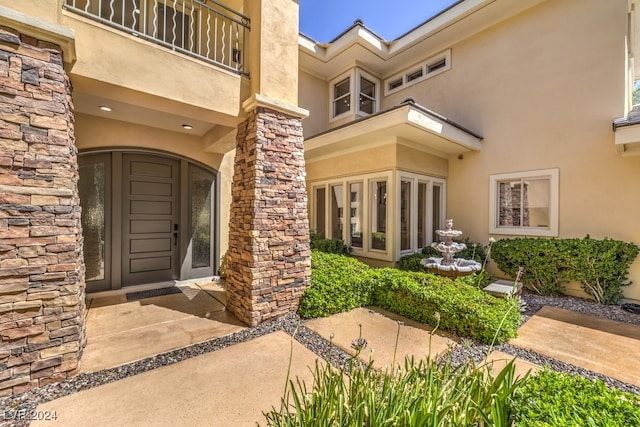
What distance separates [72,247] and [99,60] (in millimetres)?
2479

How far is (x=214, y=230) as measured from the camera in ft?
24.4

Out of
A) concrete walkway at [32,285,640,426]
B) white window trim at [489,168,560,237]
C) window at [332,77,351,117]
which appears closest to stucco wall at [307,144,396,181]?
window at [332,77,351,117]

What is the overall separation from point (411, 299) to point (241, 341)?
2975 millimetres

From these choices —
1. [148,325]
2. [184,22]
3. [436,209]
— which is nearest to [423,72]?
[436,209]

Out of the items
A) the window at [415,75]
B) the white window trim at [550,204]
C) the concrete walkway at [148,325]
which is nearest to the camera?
the concrete walkway at [148,325]

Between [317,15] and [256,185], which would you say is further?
[317,15]

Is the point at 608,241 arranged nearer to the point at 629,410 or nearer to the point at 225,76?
the point at 629,410

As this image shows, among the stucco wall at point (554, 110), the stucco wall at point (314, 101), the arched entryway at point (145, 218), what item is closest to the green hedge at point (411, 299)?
the arched entryway at point (145, 218)

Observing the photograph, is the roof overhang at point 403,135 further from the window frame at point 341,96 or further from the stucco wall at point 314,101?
the window frame at point 341,96

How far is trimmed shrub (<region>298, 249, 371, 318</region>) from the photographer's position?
200 inches

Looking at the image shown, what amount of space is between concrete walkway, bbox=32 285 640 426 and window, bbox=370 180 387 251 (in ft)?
10.00

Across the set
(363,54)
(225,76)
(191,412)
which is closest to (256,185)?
(225,76)

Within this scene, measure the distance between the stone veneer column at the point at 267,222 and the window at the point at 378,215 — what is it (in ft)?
11.4

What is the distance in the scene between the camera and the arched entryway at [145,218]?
5.95 m
